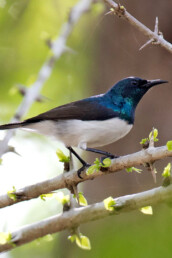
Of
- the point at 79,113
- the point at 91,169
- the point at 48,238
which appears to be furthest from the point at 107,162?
the point at 79,113

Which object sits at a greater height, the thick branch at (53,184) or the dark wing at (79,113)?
the dark wing at (79,113)

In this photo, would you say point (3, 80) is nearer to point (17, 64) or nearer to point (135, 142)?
point (17, 64)

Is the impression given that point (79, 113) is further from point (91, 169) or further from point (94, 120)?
point (91, 169)

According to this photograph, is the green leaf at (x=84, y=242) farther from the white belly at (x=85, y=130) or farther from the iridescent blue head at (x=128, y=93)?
the iridescent blue head at (x=128, y=93)

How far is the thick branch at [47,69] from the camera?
3.18 m

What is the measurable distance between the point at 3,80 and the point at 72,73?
1.10 m

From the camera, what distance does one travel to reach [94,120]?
4387 millimetres

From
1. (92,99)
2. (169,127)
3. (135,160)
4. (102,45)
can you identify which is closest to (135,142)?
(169,127)

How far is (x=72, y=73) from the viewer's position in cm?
723

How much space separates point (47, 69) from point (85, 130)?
0.85 m

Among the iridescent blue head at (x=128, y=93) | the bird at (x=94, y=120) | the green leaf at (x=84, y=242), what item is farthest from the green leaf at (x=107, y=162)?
the iridescent blue head at (x=128, y=93)

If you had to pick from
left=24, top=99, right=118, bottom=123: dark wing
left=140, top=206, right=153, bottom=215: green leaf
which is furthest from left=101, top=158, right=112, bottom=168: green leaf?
left=24, top=99, right=118, bottom=123: dark wing

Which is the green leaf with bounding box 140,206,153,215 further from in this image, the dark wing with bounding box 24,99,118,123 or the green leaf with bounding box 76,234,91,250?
the dark wing with bounding box 24,99,118,123

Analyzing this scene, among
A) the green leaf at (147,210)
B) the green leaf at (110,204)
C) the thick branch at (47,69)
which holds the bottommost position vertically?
the green leaf at (147,210)
